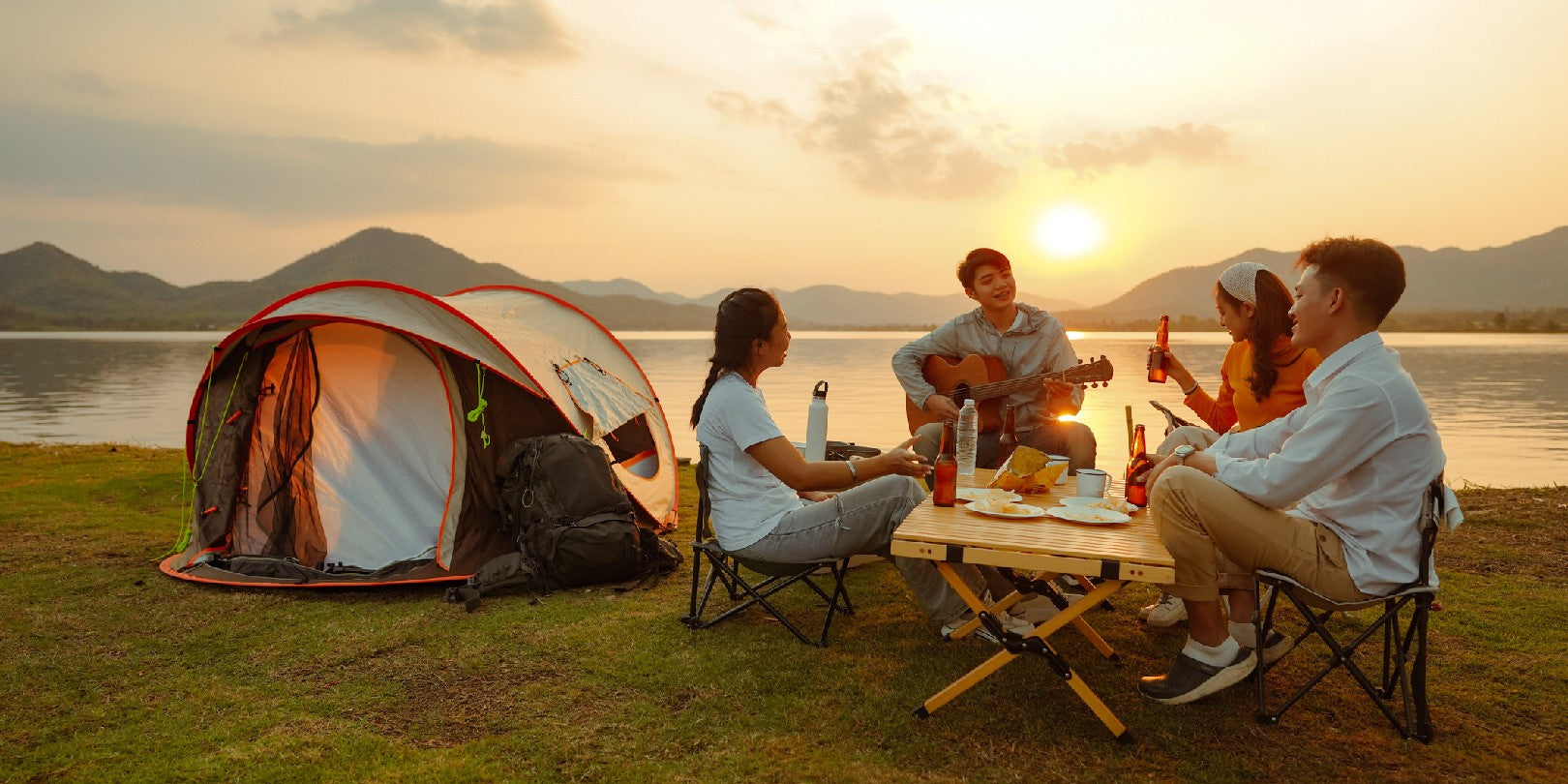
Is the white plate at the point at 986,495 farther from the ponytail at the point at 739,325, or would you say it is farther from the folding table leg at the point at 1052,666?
the ponytail at the point at 739,325

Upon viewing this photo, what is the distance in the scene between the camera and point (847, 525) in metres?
3.92

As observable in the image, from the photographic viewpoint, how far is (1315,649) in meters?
4.32

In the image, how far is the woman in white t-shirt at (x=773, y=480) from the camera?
155 inches

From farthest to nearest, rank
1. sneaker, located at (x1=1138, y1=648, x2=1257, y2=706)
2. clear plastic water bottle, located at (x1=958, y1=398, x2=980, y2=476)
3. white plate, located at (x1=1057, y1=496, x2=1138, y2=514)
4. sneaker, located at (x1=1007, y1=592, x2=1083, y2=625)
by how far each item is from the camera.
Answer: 1. clear plastic water bottle, located at (x1=958, y1=398, x2=980, y2=476)
2. sneaker, located at (x1=1007, y1=592, x2=1083, y2=625)
3. white plate, located at (x1=1057, y1=496, x2=1138, y2=514)
4. sneaker, located at (x1=1138, y1=648, x2=1257, y2=706)

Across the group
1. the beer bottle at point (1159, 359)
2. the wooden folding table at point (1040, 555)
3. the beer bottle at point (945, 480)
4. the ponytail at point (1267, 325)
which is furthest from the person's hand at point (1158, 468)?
the beer bottle at point (1159, 359)

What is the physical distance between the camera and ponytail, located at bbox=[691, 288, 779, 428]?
4031 mm

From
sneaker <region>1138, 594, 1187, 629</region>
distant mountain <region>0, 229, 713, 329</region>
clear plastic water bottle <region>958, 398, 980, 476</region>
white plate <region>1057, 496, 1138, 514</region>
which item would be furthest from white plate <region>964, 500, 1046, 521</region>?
distant mountain <region>0, 229, 713, 329</region>

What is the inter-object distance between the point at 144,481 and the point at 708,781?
337 inches

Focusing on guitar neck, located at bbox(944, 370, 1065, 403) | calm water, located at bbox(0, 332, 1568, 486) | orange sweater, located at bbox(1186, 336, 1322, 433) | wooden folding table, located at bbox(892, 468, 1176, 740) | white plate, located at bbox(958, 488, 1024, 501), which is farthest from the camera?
calm water, located at bbox(0, 332, 1568, 486)

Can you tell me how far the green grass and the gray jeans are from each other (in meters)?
0.55

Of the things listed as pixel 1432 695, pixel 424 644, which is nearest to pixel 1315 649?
pixel 1432 695

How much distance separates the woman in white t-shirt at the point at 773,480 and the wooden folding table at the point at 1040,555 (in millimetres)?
346

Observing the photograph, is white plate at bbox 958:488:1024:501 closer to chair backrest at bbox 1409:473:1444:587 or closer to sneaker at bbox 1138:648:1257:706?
sneaker at bbox 1138:648:1257:706

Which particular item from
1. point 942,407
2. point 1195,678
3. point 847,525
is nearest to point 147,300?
point 942,407
